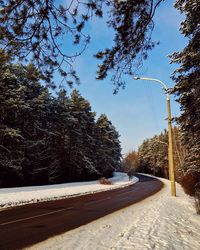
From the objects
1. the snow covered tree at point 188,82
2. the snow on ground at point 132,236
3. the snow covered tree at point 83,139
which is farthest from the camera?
the snow covered tree at point 83,139

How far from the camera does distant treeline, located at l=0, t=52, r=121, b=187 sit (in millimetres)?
33656

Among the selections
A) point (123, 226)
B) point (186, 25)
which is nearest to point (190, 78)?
point (186, 25)

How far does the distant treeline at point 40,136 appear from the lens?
1325 inches

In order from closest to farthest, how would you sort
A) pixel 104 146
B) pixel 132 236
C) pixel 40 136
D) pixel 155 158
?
pixel 132 236 < pixel 40 136 < pixel 104 146 < pixel 155 158

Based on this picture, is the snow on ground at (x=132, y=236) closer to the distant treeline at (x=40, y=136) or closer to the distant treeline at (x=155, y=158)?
the distant treeline at (x=40, y=136)

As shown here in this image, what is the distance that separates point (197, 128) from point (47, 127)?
31333 millimetres

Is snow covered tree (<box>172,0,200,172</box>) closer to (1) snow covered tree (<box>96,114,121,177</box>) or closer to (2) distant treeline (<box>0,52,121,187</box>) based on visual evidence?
(2) distant treeline (<box>0,52,121,187</box>)

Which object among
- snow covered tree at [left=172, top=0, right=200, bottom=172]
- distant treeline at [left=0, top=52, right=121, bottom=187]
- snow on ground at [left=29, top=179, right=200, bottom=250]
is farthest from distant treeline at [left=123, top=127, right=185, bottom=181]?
snow on ground at [left=29, top=179, right=200, bottom=250]

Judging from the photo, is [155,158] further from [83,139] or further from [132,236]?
[132,236]

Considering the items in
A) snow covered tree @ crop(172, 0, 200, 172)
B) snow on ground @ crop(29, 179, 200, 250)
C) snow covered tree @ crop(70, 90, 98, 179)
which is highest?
snow covered tree @ crop(70, 90, 98, 179)

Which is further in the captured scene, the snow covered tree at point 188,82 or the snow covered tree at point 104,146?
the snow covered tree at point 104,146

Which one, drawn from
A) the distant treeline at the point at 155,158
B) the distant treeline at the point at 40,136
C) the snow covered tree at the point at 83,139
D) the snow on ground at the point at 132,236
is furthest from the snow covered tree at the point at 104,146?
the snow on ground at the point at 132,236

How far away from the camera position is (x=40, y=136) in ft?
141

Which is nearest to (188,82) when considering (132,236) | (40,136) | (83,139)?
(132,236)
